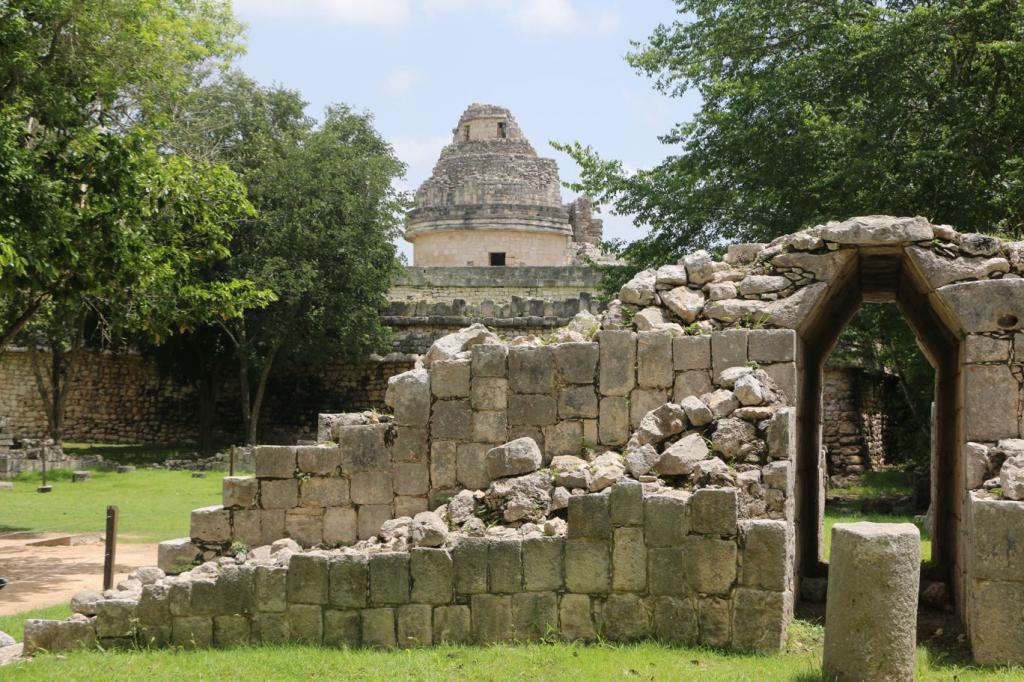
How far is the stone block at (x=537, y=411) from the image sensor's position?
28.9 ft

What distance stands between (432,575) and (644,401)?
2.30 meters

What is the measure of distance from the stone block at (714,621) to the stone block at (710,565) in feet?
0.25

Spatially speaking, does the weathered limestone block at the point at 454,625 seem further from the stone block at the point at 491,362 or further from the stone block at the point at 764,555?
the stone block at the point at 491,362

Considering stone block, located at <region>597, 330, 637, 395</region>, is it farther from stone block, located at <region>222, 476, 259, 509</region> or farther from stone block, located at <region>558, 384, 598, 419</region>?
stone block, located at <region>222, 476, 259, 509</region>

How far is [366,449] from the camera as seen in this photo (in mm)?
9016

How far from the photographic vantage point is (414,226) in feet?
105

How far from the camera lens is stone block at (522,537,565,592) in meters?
7.59

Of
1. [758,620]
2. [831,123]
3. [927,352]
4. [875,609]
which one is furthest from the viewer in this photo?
[831,123]

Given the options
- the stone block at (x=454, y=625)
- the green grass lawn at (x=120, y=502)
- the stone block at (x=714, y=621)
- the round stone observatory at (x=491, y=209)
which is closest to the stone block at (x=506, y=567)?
the stone block at (x=454, y=625)

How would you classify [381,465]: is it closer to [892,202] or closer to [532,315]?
[892,202]

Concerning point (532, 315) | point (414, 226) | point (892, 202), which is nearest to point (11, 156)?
point (892, 202)

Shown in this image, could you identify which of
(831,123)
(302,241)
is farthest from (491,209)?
(831,123)

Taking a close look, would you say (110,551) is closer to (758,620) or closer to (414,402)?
(414,402)

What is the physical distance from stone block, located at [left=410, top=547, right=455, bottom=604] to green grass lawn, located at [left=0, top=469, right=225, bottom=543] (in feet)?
24.1
